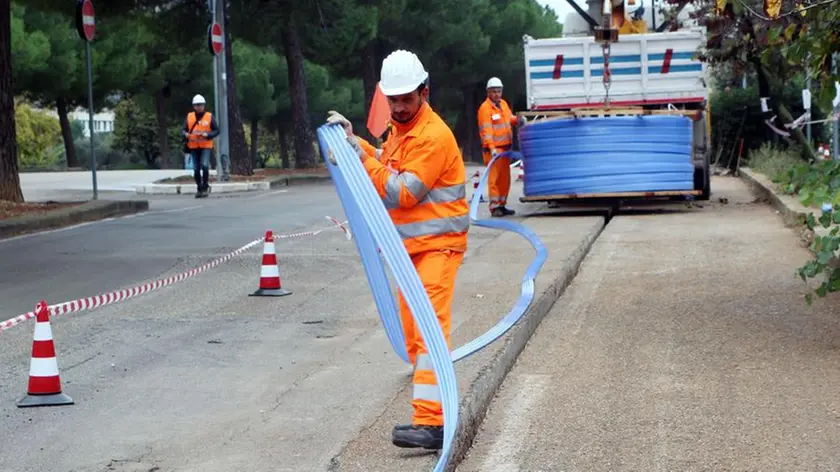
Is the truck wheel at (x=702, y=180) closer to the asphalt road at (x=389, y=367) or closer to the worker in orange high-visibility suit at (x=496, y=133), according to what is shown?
the worker in orange high-visibility suit at (x=496, y=133)

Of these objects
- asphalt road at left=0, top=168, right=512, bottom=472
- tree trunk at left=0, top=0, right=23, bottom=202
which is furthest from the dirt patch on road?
asphalt road at left=0, top=168, right=512, bottom=472

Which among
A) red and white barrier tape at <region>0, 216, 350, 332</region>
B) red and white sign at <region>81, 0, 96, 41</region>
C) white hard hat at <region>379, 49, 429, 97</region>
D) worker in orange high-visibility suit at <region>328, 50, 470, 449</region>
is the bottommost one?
red and white barrier tape at <region>0, 216, 350, 332</region>

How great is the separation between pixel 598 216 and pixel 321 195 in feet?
27.8

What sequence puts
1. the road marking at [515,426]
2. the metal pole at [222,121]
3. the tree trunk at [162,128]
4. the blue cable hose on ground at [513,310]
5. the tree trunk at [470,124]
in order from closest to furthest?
the road marking at [515,426] < the blue cable hose on ground at [513,310] < the metal pole at [222,121] < the tree trunk at [162,128] < the tree trunk at [470,124]

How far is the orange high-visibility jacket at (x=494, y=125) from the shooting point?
18.6m

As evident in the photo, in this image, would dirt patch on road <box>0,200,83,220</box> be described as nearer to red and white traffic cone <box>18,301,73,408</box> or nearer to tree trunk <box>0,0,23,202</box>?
tree trunk <box>0,0,23,202</box>

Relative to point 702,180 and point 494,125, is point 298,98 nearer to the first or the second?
point 702,180

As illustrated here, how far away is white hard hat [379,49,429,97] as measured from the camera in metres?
5.82

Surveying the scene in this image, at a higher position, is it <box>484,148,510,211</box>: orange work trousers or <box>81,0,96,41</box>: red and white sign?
<box>81,0,96,41</box>: red and white sign

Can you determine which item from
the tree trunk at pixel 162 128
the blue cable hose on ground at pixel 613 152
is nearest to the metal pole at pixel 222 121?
the blue cable hose on ground at pixel 613 152

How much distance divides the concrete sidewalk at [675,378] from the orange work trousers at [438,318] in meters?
0.33

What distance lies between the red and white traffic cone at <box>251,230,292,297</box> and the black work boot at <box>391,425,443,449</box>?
519 cm

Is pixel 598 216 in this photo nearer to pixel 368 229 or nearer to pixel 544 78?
pixel 544 78

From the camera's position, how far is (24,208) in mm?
19266
